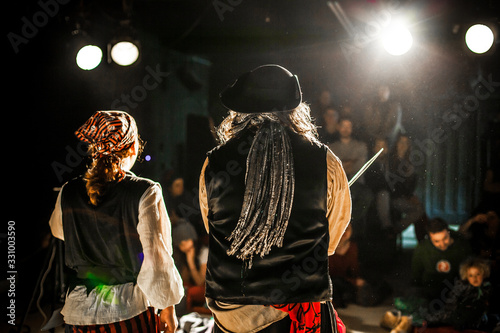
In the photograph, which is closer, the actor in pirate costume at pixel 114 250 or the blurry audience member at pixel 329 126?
the actor in pirate costume at pixel 114 250

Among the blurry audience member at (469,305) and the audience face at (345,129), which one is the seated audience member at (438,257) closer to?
the blurry audience member at (469,305)

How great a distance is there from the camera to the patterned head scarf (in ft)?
5.67

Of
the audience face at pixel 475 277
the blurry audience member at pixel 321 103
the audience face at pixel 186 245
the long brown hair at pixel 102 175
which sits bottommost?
the audience face at pixel 475 277

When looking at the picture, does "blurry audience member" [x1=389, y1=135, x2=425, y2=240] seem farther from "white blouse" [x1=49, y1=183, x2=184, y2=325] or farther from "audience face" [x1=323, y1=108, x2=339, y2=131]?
"white blouse" [x1=49, y1=183, x2=184, y2=325]

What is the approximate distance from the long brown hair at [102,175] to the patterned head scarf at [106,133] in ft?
0.08

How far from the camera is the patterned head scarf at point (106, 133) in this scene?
1.73 meters

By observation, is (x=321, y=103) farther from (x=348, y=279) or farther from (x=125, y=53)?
(x=125, y=53)

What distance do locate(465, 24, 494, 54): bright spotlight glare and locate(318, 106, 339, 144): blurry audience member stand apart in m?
1.09

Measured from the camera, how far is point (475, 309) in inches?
129

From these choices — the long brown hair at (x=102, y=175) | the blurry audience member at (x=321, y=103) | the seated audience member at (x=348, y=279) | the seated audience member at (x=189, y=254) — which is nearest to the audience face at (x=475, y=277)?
the seated audience member at (x=348, y=279)

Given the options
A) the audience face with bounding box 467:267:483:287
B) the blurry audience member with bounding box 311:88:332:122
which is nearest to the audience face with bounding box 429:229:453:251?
the audience face with bounding box 467:267:483:287

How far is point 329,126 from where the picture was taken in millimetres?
3723
